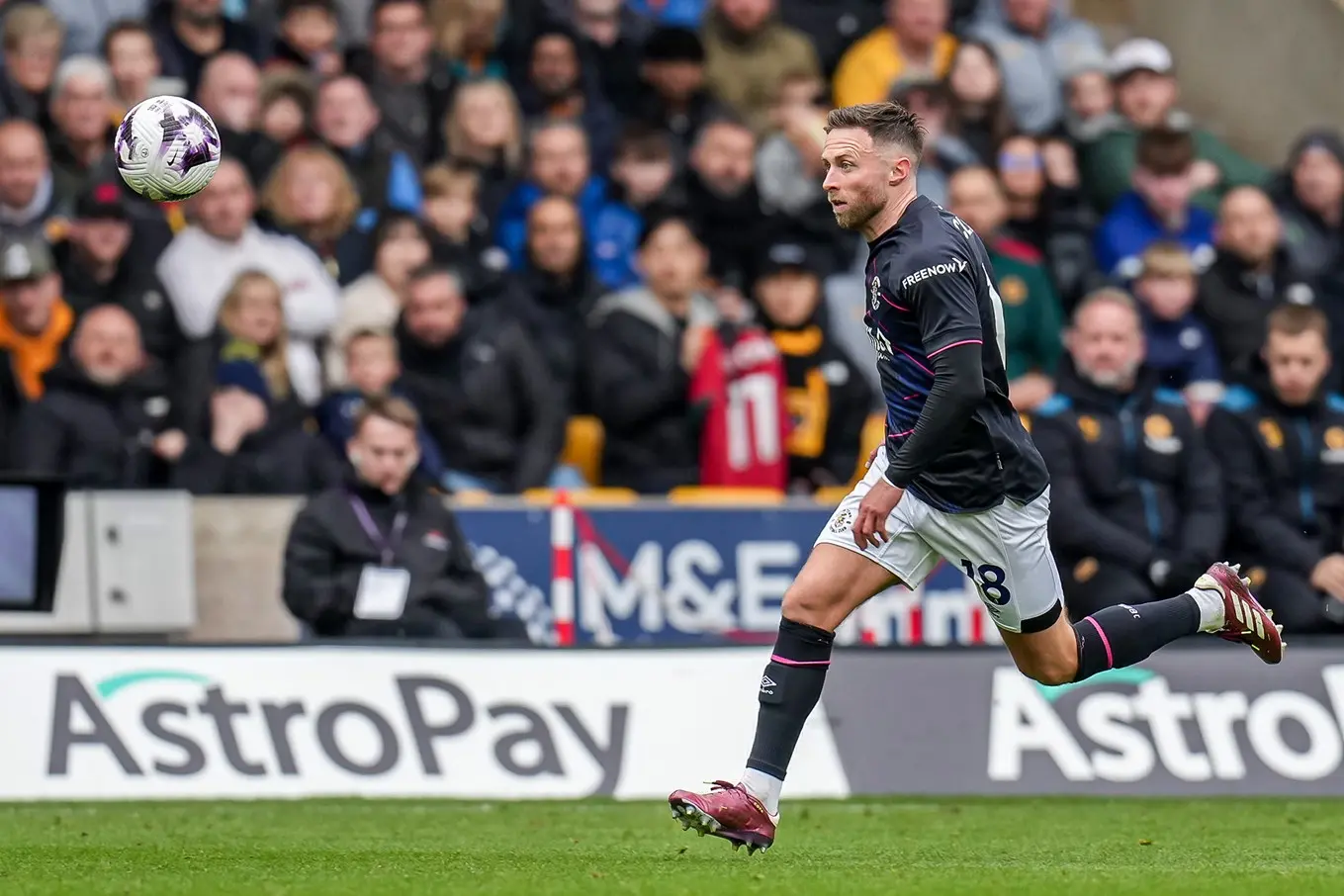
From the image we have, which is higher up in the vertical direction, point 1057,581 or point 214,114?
point 214,114

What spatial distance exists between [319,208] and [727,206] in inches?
108

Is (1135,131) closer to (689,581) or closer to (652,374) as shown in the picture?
(652,374)

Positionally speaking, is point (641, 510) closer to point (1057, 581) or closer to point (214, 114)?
point (214, 114)

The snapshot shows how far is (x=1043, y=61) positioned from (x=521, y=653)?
753 cm

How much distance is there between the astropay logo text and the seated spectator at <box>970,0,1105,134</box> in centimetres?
610

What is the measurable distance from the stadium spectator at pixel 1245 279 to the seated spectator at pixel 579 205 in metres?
3.74

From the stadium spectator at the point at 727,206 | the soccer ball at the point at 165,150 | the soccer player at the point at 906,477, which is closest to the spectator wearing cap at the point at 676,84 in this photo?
the stadium spectator at the point at 727,206

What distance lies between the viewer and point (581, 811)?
11109mm

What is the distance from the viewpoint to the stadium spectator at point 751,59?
17125 millimetres

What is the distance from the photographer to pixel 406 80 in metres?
16.0

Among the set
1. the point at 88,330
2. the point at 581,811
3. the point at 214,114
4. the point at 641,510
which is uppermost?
the point at 214,114

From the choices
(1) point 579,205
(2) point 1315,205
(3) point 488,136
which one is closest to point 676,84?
(1) point 579,205

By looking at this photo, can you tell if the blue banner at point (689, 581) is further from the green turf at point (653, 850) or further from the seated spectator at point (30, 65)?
the seated spectator at point (30, 65)

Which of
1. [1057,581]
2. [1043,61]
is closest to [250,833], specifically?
[1057,581]
